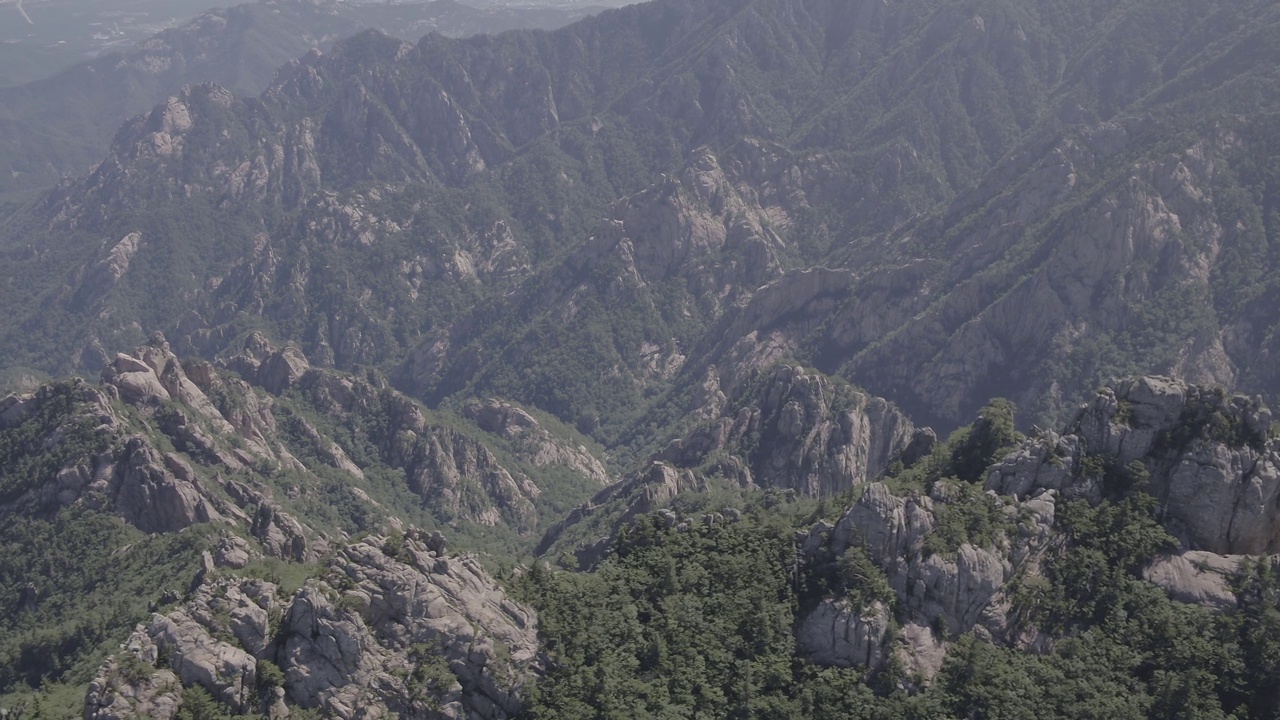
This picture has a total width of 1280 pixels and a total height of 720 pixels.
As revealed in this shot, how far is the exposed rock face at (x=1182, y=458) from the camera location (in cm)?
8494

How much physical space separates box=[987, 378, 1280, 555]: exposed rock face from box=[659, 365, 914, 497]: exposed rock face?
269 feet

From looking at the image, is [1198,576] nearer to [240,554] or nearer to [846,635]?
[846,635]

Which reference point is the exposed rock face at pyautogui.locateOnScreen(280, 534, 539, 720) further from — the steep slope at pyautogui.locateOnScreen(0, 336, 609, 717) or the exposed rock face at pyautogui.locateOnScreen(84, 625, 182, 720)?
the exposed rock face at pyautogui.locateOnScreen(84, 625, 182, 720)

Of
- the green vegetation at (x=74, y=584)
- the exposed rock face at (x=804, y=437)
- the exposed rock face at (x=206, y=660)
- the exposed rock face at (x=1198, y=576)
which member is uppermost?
the exposed rock face at (x=206, y=660)

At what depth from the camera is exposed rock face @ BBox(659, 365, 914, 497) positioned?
176625mm

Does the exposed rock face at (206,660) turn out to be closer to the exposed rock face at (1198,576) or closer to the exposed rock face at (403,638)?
the exposed rock face at (403,638)

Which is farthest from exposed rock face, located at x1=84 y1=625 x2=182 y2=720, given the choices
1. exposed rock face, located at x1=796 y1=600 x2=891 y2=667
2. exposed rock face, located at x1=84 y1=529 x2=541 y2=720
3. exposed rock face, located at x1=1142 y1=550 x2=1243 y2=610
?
exposed rock face, located at x1=1142 y1=550 x2=1243 y2=610

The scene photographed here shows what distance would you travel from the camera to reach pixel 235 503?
148250 millimetres

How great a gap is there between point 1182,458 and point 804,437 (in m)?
93.4

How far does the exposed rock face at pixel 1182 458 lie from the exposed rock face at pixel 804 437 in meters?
81.9

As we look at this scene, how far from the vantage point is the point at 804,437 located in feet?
589

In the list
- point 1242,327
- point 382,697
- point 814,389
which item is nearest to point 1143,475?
point 382,697

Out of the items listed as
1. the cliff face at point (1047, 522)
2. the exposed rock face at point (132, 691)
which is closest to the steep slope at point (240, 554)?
the exposed rock face at point (132, 691)

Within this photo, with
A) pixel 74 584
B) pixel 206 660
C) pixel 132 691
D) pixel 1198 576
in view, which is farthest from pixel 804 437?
pixel 132 691
